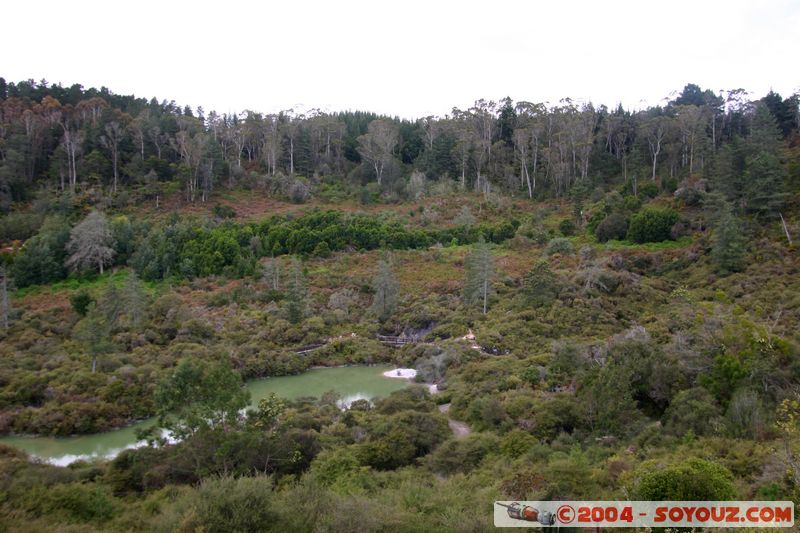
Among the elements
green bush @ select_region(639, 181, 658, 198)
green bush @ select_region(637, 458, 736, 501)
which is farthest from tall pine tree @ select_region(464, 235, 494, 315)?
green bush @ select_region(637, 458, 736, 501)

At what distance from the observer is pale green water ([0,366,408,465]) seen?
61.9 ft

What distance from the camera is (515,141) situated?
5606 centimetres

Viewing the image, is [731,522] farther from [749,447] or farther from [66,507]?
[66,507]

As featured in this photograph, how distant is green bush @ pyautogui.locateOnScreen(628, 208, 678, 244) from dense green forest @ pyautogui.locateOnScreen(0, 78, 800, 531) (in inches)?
5.7

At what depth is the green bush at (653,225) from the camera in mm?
36625

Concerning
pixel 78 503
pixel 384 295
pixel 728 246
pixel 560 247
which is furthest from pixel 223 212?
pixel 728 246

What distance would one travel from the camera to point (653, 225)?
3669cm

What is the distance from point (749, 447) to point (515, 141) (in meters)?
46.7

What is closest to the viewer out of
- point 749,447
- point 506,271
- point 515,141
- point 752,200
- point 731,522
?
point 731,522

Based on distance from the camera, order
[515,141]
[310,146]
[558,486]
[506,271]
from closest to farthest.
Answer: [558,486] → [506,271] → [515,141] → [310,146]

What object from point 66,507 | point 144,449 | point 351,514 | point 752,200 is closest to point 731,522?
point 351,514

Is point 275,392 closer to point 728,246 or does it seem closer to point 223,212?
point 728,246

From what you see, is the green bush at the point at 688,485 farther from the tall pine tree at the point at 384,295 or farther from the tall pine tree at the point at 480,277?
the tall pine tree at the point at 384,295

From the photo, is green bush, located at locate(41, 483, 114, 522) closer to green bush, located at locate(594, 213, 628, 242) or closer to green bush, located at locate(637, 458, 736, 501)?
green bush, located at locate(637, 458, 736, 501)
